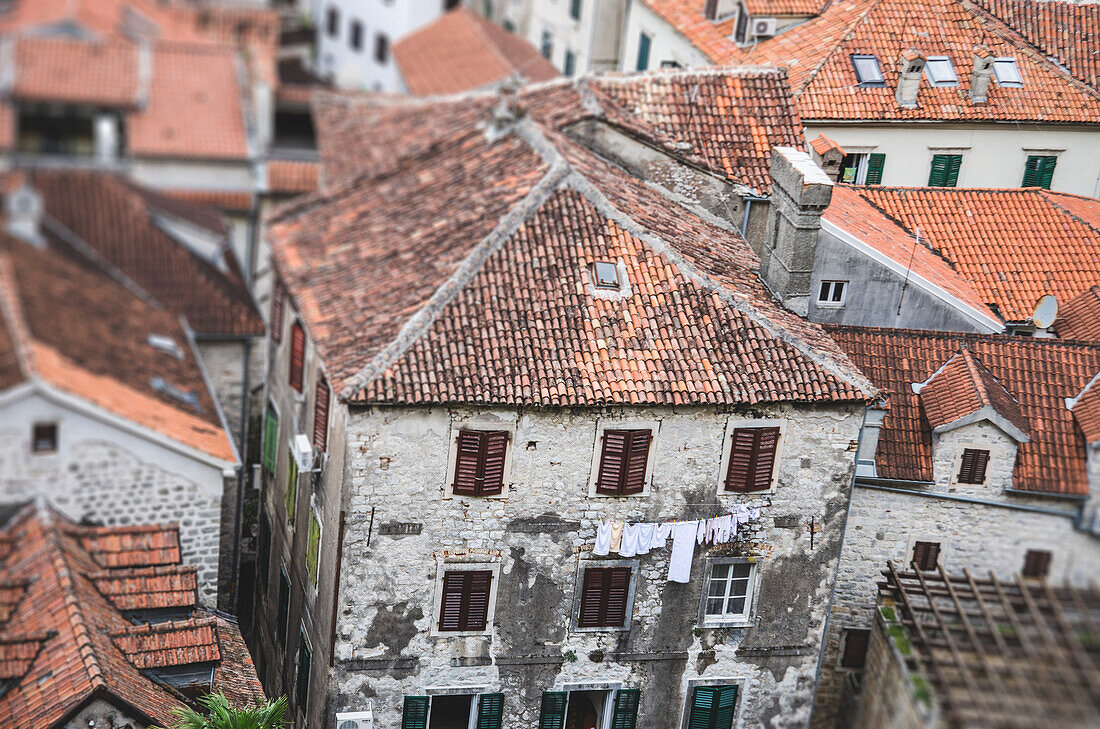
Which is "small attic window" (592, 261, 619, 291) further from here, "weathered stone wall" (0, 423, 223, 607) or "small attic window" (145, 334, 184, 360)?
"small attic window" (145, 334, 184, 360)

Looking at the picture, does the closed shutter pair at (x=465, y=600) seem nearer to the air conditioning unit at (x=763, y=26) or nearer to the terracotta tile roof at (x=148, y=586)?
the terracotta tile roof at (x=148, y=586)

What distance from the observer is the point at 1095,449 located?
34.6m

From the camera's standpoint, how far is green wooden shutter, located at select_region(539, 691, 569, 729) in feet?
112

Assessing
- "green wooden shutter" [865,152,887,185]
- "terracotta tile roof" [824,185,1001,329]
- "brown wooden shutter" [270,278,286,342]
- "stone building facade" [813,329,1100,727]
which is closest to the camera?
"stone building facade" [813,329,1100,727]

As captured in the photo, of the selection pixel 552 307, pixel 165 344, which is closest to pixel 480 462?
pixel 552 307

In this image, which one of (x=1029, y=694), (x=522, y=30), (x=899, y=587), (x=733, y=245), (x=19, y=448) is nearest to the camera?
(x=1029, y=694)

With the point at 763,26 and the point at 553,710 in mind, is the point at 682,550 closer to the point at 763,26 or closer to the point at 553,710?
the point at 553,710

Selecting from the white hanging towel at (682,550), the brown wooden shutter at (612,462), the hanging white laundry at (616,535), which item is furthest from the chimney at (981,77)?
the hanging white laundry at (616,535)

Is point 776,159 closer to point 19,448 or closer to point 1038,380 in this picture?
point 1038,380

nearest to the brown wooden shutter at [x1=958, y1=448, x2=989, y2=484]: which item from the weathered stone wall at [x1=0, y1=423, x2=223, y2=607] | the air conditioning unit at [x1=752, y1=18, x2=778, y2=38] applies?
the weathered stone wall at [x1=0, y1=423, x2=223, y2=607]

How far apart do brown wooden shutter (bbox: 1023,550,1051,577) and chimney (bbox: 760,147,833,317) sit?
7.75 metres

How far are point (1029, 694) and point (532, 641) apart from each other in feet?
40.4

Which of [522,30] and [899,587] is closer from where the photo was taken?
[899,587]

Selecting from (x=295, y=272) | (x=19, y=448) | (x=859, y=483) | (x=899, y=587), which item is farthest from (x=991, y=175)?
(x=19, y=448)
